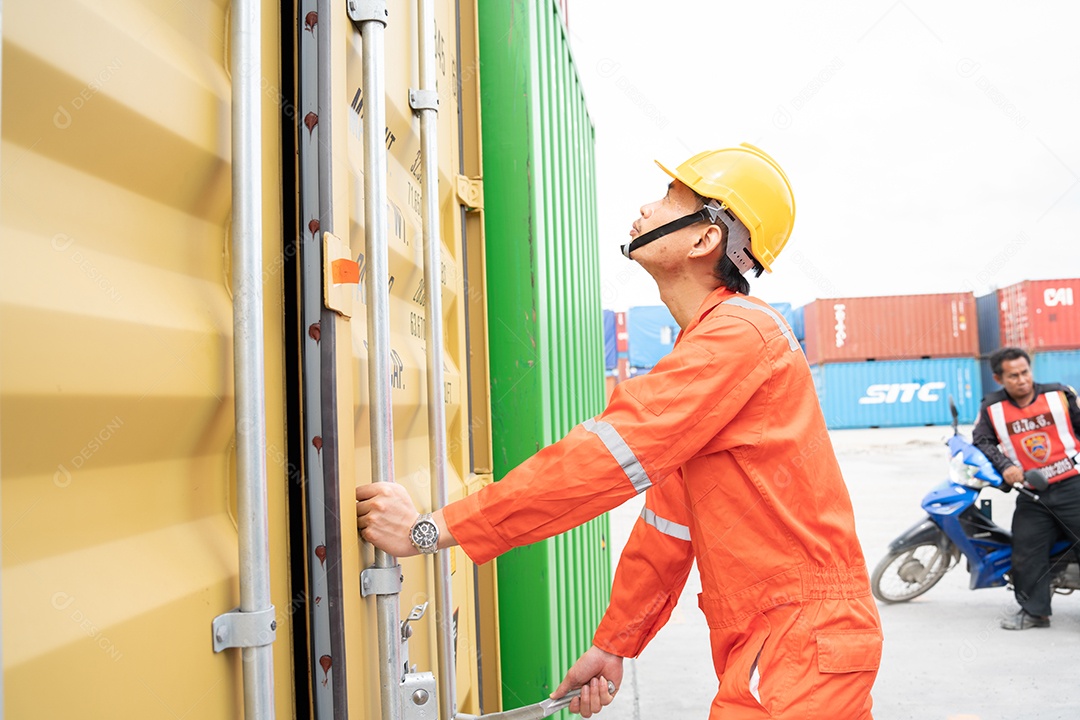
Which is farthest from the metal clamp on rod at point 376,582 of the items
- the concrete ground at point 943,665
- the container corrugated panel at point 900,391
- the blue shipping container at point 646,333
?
the blue shipping container at point 646,333

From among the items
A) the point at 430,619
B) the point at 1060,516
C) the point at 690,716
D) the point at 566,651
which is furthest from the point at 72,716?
the point at 1060,516

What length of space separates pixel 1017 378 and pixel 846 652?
15.2 ft

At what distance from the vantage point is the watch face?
1.57 m

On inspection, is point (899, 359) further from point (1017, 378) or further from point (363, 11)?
point (363, 11)

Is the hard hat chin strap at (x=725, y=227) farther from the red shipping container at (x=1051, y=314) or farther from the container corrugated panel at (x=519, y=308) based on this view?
the red shipping container at (x=1051, y=314)

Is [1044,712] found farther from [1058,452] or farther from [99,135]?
[99,135]

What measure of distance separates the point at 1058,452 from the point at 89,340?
6102mm

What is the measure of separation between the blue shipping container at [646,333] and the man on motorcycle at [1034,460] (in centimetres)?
2113

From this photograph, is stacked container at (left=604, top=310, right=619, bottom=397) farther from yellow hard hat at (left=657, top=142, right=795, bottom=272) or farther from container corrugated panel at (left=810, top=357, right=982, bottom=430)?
yellow hard hat at (left=657, top=142, right=795, bottom=272)

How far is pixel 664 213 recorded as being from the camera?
2227mm

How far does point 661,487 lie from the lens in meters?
2.29

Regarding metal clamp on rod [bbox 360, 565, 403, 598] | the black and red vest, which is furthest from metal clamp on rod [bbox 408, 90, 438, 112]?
the black and red vest

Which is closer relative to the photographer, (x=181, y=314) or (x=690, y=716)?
(x=181, y=314)

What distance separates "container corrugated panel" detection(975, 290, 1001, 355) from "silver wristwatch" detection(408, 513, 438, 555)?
25496mm
